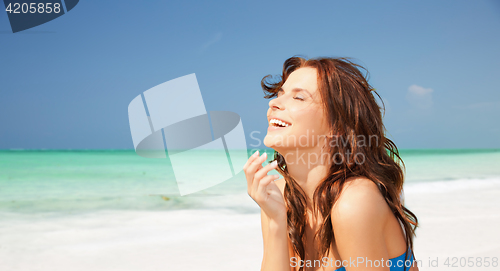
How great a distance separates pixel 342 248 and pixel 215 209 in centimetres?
672

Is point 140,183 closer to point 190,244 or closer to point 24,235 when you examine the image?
point 24,235

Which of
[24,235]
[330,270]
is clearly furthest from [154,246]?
[330,270]

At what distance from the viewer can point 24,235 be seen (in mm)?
5980

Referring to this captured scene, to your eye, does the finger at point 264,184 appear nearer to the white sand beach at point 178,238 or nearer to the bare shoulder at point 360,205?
the bare shoulder at point 360,205

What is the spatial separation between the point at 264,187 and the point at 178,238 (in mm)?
4383

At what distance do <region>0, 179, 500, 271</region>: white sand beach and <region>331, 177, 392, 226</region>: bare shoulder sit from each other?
2942mm

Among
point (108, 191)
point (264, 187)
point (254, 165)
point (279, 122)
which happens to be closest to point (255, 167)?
point (254, 165)

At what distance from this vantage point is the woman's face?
1.94 meters

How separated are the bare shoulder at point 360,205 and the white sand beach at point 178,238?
294 cm

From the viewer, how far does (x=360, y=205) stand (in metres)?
1.75

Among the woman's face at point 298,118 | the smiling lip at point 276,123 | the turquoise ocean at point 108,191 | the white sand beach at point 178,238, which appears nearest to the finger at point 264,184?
the woman's face at point 298,118

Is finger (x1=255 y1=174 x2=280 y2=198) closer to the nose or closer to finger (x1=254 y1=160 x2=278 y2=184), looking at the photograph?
finger (x1=254 y1=160 x2=278 y2=184)

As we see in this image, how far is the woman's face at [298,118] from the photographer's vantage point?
194 centimetres

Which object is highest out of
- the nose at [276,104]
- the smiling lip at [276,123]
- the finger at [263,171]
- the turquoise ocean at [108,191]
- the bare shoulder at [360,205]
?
the nose at [276,104]
